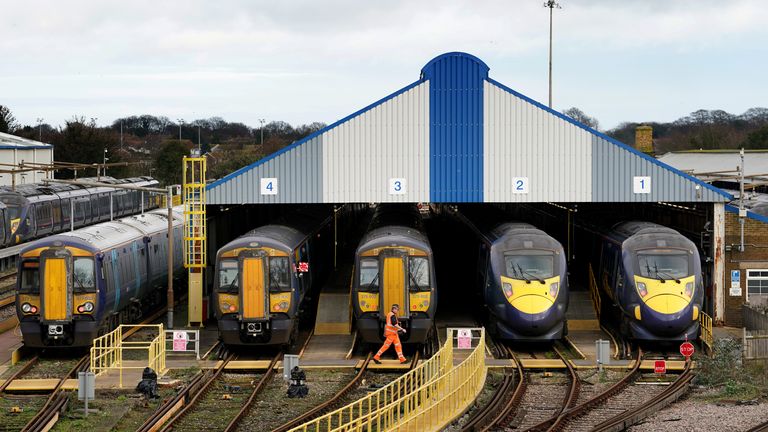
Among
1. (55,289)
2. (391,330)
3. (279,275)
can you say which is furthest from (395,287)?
(55,289)

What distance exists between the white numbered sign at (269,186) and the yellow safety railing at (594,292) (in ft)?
32.0

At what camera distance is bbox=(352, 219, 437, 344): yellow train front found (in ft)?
82.7

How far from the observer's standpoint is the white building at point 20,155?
222 feet

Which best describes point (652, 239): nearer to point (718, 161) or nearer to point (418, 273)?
point (418, 273)

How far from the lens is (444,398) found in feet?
60.4

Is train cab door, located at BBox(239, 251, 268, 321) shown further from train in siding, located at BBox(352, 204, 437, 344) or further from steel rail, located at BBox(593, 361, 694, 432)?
steel rail, located at BBox(593, 361, 694, 432)

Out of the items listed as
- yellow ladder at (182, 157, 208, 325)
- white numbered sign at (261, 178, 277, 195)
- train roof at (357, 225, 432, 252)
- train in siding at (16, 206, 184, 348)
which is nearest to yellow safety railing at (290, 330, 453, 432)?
train roof at (357, 225, 432, 252)

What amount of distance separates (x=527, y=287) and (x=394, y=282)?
324 centimetres

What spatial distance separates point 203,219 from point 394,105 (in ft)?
20.0

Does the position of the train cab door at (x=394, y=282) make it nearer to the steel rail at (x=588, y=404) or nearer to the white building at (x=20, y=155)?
the steel rail at (x=588, y=404)

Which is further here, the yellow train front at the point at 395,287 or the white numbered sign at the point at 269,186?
the white numbered sign at the point at 269,186

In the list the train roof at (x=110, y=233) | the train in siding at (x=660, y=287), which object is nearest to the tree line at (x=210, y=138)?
the train roof at (x=110, y=233)

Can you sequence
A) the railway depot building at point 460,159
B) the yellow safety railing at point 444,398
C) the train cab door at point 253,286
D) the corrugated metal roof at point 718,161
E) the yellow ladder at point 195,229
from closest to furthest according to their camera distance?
1. the yellow safety railing at point 444,398
2. the train cab door at point 253,286
3. the yellow ladder at point 195,229
4. the railway depot building at point 460,159
5. the corrugated metal roof at point 718,161

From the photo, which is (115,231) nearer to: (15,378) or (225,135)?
(15,378)
